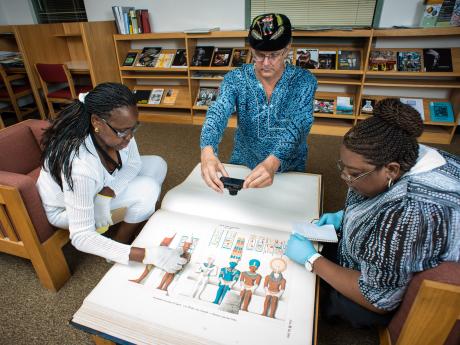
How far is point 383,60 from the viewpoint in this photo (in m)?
2.88

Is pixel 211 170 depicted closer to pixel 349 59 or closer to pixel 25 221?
pixel 25 221

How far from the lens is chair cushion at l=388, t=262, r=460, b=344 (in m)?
0.58

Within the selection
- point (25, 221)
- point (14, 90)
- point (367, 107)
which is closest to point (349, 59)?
point (367, 107)

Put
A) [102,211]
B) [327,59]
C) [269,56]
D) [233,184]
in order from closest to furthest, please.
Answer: [233,184]
[269,56]
[102,211]
[327,59]

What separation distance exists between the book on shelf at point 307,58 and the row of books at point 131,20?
68.7 inches

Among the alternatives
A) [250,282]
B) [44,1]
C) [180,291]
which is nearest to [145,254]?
[180,291]

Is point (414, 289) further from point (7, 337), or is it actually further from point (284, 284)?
point (7, 337)

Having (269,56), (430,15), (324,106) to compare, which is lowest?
(324,106)

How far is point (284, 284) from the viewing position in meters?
0.76

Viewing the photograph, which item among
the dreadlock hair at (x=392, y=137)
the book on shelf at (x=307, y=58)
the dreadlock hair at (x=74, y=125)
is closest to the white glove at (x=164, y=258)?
the dreadlock hair at (x=74, y=125)

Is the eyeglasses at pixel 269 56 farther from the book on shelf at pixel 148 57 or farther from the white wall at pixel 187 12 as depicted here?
the book on shelf at pixel 148 57

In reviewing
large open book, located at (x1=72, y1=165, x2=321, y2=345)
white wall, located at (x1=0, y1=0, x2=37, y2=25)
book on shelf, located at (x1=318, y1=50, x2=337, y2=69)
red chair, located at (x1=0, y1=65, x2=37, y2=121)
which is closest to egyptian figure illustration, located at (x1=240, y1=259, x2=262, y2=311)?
large open book, located at (x1=72, y1=165, x2=321, y2=345)

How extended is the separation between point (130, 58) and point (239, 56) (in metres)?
1.36

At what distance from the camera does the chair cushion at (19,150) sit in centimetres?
152
